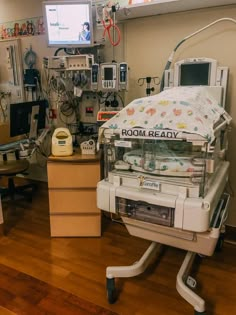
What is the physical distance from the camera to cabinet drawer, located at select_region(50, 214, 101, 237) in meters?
2.50

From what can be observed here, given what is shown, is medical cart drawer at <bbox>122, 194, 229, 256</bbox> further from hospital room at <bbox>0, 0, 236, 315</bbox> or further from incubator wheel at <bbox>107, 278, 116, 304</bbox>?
incubator wheel at <bbox>107, 278, 116, 304</bbox>

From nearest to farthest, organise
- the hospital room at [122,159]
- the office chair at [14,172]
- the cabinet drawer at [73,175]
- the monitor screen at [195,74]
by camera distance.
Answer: the hospital room at [122,159] → the monitor screen at [195,74] → the cabinet drawer at [73,175] → the office chair at [14,172]

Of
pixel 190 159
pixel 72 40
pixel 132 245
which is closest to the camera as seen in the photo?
pixel 190 159

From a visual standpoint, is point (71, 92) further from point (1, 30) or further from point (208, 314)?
point (208, 314)

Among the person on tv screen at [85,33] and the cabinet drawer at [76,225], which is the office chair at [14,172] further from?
the person on tv screen at [85,33]

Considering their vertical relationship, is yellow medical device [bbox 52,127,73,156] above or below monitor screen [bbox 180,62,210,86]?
below

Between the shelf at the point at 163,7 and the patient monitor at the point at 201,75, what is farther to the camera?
the shelf at the point at 163,7

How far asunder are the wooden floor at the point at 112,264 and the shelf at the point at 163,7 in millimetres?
1977

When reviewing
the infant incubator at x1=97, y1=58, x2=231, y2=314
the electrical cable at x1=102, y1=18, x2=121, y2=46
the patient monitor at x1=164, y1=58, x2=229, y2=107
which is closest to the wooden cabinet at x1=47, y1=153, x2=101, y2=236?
the infant incubator at x1=97, y1=58, x2=231, y2=314

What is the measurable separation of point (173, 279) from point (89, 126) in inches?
71.5

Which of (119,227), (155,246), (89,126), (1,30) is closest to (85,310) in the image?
(155,246)

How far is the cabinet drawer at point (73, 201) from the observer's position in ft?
8.00

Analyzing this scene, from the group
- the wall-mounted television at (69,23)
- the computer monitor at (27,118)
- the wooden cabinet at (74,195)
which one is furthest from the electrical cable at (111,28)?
the wooden cabinet at (74,195)

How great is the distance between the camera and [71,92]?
304 centimetres
